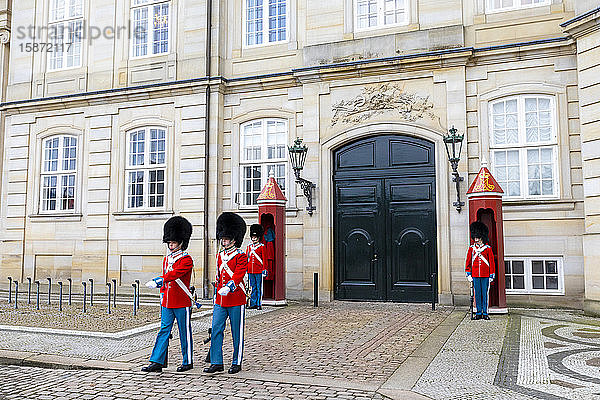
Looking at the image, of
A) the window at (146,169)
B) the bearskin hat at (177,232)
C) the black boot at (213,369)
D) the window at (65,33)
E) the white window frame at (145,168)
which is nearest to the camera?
the black boot at (213,369)

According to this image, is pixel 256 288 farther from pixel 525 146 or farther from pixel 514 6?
pixel 514 6

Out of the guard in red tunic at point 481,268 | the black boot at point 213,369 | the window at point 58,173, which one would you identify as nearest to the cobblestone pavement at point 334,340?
the black boot at point 213,369

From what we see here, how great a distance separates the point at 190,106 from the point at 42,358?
29.3 feet

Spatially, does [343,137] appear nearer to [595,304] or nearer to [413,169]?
[413,169]

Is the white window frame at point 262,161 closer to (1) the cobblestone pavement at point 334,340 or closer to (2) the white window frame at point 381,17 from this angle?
(2) the white window frame at point 381,17

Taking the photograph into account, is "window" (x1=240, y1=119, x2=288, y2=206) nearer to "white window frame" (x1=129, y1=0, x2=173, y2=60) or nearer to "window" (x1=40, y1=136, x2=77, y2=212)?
"white window frame" (x1=129, y1=0, x2=173, y2=60)

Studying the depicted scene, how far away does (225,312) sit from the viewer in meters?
6.70

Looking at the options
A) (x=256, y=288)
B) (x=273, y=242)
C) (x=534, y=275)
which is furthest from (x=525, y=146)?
(x=256, y=288)

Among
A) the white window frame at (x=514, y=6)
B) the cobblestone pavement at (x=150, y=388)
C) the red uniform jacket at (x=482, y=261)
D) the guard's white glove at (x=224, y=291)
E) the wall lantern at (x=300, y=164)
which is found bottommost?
the cobblestone pavement at (x=150, y=388)

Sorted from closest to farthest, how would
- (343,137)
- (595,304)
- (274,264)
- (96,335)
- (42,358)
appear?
(42,358) < (96,335) < (595,304) < (274,264) < (343,137)

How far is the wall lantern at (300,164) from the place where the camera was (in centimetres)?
1312

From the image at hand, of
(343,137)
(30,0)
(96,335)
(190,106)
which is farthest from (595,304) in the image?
(30,0)

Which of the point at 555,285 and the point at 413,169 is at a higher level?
the point at 413,169

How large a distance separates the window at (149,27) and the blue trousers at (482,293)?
1004 cm
